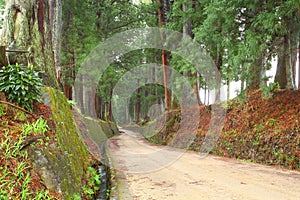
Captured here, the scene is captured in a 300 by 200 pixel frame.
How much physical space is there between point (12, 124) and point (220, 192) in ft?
13.1

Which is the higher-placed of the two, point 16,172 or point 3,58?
point 3,58

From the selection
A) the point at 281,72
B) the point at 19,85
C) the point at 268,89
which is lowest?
the point at 19,85

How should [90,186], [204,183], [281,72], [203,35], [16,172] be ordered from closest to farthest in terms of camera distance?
1. [16,172]
2. [90,186]
3. [204,183]
4. [203,35]
5. [281,72]

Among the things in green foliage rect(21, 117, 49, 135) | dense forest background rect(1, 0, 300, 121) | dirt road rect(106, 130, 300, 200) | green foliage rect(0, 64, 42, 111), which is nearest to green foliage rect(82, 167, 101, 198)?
dirt road rect(106, 130, 300, 200)

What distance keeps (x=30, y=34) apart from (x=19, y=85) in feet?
9.13

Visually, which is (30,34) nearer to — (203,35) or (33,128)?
(33,128)

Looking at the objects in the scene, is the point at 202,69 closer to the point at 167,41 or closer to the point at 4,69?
the point at 167,41

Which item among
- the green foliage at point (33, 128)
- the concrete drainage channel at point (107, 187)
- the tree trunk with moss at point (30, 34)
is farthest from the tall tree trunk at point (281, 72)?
the green foliage at point (33, 128)

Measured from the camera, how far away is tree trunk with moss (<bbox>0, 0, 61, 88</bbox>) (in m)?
5.99

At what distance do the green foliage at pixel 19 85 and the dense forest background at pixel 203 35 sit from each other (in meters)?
4.46

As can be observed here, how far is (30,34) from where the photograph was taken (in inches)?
257

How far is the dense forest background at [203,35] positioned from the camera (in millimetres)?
8305

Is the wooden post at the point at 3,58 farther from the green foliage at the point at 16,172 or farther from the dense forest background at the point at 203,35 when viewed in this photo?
the dense forest background at the point at 203,35

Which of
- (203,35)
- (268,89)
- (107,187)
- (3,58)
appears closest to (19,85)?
(3,58)
